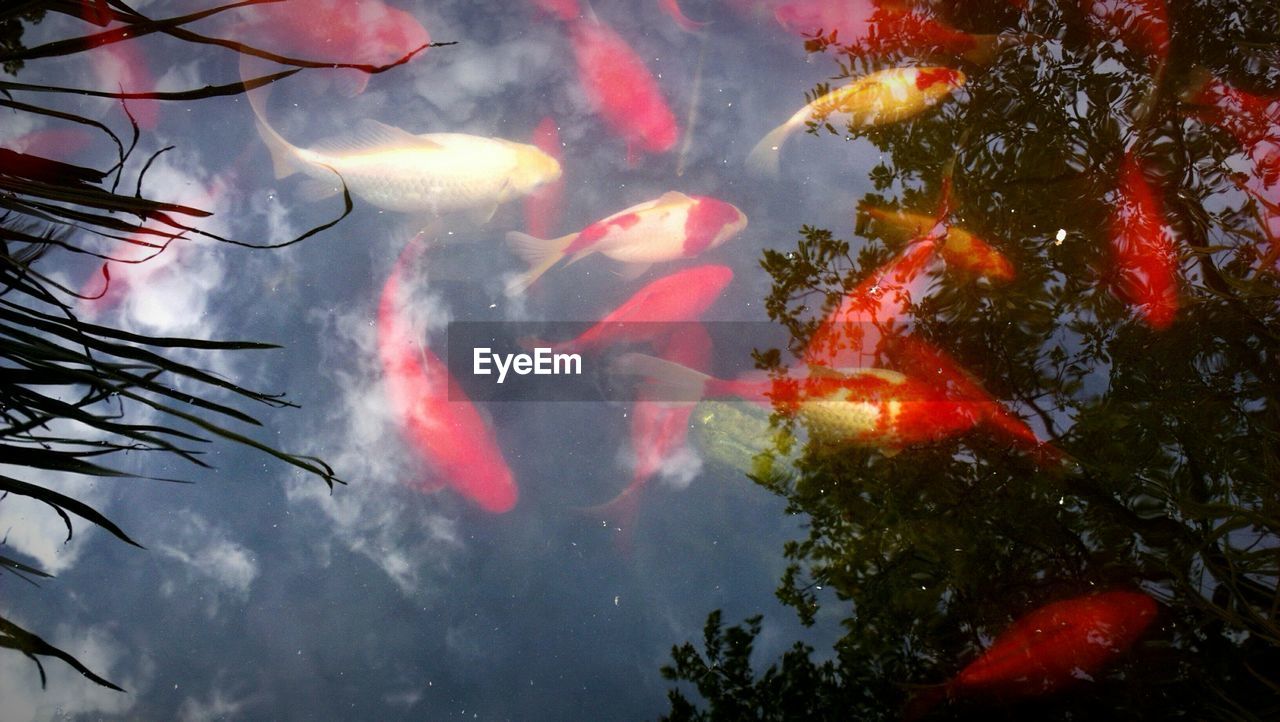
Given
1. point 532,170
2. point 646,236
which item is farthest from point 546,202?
point 646,236

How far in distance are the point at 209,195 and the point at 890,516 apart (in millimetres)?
2563

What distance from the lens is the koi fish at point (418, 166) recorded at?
8.52ft

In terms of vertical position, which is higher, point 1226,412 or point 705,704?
point 1226,412

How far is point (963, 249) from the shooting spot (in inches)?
101

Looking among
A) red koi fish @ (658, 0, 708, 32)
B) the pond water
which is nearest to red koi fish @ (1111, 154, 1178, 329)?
the pond water

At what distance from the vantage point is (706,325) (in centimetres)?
274

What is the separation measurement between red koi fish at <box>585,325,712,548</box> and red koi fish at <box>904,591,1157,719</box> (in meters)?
1.11

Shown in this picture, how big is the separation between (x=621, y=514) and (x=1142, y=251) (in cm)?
186

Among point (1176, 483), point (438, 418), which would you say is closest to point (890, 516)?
point (1176, 483)

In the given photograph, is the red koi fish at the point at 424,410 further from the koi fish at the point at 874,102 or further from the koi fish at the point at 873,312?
the koi fish at the point at 874,102

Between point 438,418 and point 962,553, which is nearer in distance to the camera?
point 962,553

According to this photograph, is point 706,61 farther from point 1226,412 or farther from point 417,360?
point 1226,412

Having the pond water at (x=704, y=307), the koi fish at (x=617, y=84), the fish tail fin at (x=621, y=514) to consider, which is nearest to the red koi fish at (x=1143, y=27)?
the pond water at (x=704, y=307)

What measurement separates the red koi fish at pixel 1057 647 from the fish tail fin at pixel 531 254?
6.07ft
